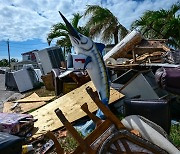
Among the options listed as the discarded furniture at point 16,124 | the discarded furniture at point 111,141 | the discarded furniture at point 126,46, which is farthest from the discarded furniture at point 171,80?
the discarded furniture at point 126,46

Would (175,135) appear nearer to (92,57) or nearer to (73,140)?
(73,140)

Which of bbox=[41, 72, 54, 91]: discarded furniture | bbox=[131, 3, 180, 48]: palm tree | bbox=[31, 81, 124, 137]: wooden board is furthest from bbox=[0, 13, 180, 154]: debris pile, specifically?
bbox=[131, 3, 180, 48]: palm tree

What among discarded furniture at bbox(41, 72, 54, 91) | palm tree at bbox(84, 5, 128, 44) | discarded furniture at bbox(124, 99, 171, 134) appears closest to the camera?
discarded furniture at bbox(124, 99, 171, 134)

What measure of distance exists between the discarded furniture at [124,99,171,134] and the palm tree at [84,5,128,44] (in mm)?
7729

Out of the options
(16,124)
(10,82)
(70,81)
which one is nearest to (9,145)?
(16,124)

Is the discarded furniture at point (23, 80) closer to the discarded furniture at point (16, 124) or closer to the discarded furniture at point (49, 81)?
the discarded furniture at point (49, 81)

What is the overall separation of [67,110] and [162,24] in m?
6.59

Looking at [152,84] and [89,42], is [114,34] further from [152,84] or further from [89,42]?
[89,42]

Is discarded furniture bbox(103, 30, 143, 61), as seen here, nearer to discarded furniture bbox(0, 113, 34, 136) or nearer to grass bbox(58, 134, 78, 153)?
discarded furniture bbox(0, 113, 34, 136)

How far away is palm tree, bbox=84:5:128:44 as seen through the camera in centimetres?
1055

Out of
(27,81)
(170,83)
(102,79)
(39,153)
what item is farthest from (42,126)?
(27,81)

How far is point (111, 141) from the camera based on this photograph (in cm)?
187

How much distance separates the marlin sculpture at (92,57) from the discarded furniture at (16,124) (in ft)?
5.14

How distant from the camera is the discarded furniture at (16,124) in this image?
3912 mm
